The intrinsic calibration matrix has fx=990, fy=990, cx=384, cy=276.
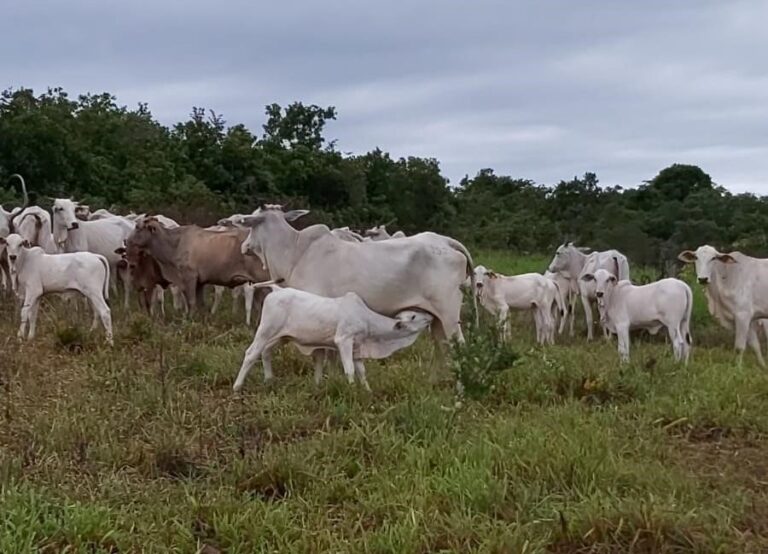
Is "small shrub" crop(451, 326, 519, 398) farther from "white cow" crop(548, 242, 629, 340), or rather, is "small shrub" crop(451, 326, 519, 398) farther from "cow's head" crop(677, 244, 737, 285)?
"white cow" crop(548, 242, 629, 340)

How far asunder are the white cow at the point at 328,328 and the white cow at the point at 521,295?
5.87 metres

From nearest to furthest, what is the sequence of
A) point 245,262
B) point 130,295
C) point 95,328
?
point 95,328, point 245,262, point 130,295

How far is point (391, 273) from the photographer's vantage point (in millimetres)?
8727

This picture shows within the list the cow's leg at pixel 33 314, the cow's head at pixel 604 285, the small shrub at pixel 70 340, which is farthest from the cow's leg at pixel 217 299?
the cow's head at pixel 604 285

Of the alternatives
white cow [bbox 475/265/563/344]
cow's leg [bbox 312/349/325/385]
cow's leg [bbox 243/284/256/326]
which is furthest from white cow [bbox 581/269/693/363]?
cow's leg [bbox 243/284/256/326]

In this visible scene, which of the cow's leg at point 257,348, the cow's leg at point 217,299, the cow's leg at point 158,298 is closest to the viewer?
the cow's leg at point 257,348

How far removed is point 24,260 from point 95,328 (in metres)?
1.03

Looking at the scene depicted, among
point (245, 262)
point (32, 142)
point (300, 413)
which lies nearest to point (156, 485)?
point (300, 413)

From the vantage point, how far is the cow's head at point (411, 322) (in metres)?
8.05

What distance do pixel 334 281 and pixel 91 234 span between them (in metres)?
6.35

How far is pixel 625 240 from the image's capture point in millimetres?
26453

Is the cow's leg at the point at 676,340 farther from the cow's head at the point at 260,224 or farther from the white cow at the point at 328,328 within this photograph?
the cow's head at the point at 260,224

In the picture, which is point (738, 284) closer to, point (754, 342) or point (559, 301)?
point (754, 342)

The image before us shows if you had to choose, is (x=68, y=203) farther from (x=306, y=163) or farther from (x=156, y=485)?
(x=306, y=163)
